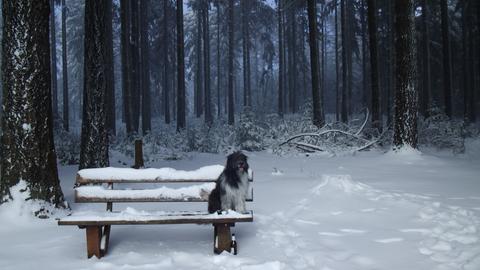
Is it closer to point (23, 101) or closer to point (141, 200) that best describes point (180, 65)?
point (23, 101)

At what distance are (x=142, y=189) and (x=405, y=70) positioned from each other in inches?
368

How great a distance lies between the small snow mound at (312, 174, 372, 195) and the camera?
26.7 ft

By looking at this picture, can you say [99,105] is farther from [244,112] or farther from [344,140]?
[344,140]

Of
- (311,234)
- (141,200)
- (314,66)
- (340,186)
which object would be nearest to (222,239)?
(141,200)

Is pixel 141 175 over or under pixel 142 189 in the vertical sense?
over

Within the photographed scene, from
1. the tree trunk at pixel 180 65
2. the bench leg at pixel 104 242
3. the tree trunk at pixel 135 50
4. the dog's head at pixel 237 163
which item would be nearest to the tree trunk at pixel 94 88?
the bench leg at pixel 104 242

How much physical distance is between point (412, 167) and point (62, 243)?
9.28 m

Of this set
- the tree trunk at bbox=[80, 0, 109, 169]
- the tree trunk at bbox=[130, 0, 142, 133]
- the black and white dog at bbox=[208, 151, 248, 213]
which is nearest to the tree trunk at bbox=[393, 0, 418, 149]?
the black and white dog at bbox=[208, 151, 248, 213]

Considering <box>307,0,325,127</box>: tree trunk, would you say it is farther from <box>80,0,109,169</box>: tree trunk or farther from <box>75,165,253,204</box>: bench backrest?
<box>75,165,253,204</box>: bench backrest

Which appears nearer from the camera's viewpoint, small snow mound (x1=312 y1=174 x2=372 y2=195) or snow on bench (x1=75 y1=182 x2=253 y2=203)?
snow on bench (x1=75 y1=182 x2=253 y2=203)

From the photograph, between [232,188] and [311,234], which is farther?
[311,234]

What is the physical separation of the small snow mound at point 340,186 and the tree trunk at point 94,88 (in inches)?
184

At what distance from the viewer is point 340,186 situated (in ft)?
27.3

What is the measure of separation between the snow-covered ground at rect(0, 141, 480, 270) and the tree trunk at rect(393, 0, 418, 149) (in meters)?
3.21
